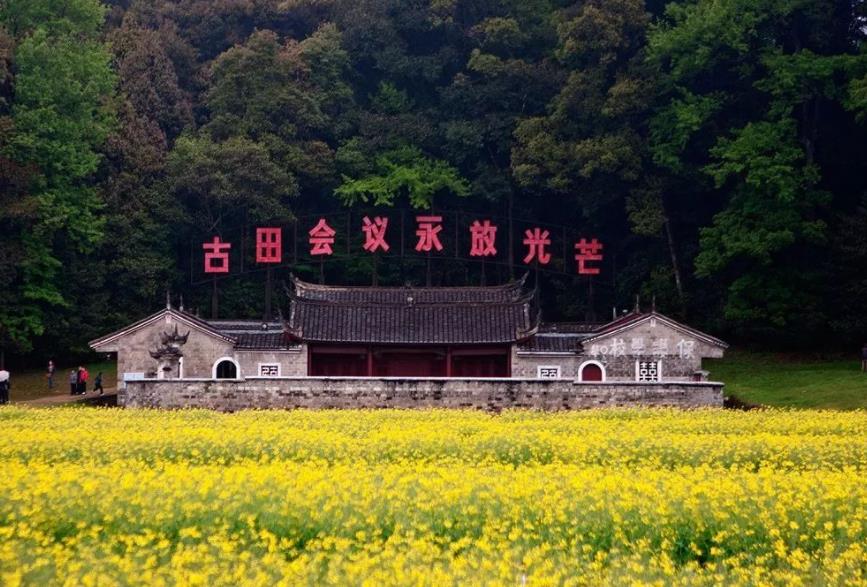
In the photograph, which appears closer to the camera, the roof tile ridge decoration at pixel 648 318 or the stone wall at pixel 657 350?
the roof tile ridge decoration at pixel 648 318

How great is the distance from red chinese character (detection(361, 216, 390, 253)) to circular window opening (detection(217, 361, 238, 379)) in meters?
9.48

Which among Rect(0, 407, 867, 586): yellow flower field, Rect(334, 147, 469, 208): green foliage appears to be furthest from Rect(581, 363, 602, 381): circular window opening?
Rect(0, 407, 867, 586): yellow flower field

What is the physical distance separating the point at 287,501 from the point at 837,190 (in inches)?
1301

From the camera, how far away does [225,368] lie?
3203 centimetres

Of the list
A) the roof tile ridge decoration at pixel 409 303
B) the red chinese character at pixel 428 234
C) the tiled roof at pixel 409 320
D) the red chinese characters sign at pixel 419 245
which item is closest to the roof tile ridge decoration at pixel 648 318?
the tiled roof at pixel 409 320

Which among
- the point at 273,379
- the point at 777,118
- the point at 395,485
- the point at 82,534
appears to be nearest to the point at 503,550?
the point at 395,485

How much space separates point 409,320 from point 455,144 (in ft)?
46.4

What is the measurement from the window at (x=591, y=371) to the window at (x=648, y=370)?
108 cm

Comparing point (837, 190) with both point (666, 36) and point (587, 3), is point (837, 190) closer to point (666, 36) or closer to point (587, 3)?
point (666, 36)

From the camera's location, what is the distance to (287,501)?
10.7m

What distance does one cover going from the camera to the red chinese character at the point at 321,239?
39.7 metres

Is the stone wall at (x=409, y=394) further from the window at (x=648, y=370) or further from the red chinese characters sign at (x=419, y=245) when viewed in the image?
the red chinese characters sign at (x=419, y=245)

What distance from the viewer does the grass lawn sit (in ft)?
113

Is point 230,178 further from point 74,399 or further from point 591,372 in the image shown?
point 591,372
